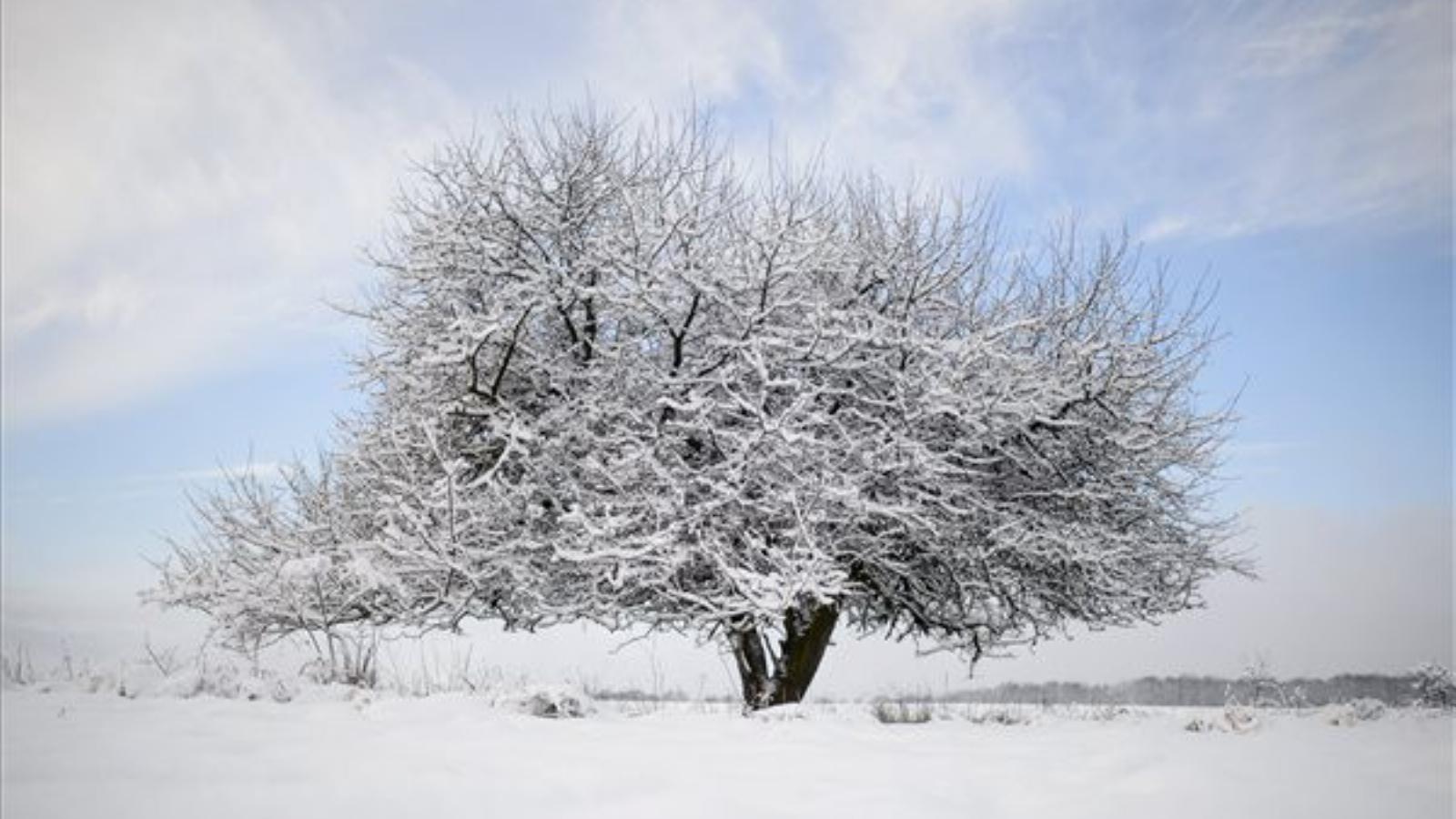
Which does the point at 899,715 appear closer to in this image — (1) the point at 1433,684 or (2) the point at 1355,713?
(2) the point at 1355,713

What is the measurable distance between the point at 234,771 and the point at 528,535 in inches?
290

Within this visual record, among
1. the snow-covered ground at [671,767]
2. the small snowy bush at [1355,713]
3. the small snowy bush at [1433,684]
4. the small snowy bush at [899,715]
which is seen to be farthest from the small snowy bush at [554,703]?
the small snowy bush at [1433,684]

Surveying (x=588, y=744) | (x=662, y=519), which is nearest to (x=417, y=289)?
(x=662, y=519)

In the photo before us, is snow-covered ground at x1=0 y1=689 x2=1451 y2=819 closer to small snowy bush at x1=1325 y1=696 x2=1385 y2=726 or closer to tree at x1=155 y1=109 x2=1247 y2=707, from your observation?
small snowy bush at x1=1325 y1=696 x2=1385 y2=726

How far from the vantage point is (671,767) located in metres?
4.98

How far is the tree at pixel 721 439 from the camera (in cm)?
1105

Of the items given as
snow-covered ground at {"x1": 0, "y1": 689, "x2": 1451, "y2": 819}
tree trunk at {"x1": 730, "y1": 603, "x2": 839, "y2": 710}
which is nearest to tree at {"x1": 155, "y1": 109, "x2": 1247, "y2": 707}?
tree trunk at {"x1": 730, "y1": 603, "x2": 839, "y2": 710}

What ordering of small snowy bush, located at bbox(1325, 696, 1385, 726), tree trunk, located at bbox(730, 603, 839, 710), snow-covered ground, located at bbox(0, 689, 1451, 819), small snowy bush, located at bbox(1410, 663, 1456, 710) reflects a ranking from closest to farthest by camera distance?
snow-covered ground, located at bbox(0, 689, 1451, 819) → small snowy bush, located at bbox(1325, 696, 1385, 726) → small snowy bush, located at bbox(1410, 663, 1456, 710) → tree trunk, located at bbox(730, 603, 839, 710)

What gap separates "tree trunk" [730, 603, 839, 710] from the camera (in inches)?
483

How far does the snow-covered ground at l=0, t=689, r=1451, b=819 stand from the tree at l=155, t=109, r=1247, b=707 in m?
4.24

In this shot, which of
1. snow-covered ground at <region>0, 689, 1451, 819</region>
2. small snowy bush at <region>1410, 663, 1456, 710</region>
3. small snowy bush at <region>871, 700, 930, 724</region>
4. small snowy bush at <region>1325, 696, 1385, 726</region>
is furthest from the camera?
small snowy bush at <region>1410, 663, 1456, 710</region>

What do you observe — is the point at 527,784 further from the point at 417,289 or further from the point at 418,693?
the point at 417,289

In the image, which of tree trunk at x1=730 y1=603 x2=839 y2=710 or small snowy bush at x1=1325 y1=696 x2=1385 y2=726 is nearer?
small snowy bush at x1=1325 y1=696 x2=1385 y2=726

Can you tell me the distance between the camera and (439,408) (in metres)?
12.5
